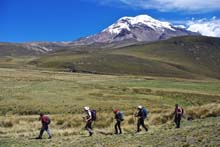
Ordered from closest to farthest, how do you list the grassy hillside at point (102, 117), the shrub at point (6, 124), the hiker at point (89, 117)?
the grassy hillside at point (102, 117)
the hiker at point (89, 117)
the shrub at point (6, 124)

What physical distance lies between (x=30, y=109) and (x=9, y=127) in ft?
42.0

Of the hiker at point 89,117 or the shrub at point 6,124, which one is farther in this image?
the shrub at point 6,124

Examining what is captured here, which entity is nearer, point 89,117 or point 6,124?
point 89,117

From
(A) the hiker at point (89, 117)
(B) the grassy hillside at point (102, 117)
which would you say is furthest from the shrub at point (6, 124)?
(A) the hiker at point (89, 117)

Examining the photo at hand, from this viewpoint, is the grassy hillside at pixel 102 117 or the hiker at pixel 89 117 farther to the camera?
the hiker at pixel 89 117

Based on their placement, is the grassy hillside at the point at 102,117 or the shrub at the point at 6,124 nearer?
the grassy hillside at the point at 102,117

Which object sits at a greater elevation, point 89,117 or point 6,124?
point 89,117

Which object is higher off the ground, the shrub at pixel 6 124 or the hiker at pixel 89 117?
the hiker at pixel 89 117

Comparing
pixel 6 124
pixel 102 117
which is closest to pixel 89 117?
pixel 102 117

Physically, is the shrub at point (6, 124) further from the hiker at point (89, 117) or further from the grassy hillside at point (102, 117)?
the hiker at point (89, 117)

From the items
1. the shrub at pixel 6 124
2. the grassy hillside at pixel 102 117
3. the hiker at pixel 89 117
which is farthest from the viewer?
the shrub at pixel 6 124

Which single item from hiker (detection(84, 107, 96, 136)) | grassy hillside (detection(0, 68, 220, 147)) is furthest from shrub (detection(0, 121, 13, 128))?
hiker (detection(84, 107, 96, 136))

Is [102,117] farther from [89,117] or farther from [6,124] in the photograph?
[89,117]

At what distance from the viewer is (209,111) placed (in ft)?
126
